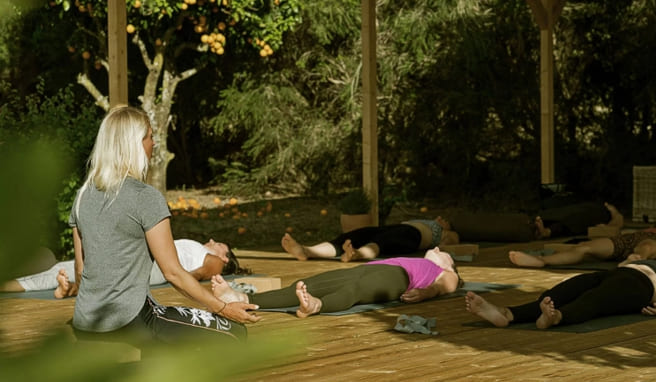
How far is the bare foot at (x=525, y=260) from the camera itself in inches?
254

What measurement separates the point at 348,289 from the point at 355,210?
3697 mm

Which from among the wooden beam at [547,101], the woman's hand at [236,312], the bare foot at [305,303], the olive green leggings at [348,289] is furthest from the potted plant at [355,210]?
the woman's hand at [236,312]

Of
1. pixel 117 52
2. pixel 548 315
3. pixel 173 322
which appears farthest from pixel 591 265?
pixel 173 322

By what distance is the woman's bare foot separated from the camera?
13.6ft

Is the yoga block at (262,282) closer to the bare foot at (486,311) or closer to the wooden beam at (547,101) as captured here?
the bare foot at (486,311)

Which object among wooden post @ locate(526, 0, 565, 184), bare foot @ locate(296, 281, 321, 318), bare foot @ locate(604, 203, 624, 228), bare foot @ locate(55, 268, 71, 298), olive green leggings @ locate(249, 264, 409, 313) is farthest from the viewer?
wooden post @ locate(526, 0, 565, 184)

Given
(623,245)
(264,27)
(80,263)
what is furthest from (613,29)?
(80,263)

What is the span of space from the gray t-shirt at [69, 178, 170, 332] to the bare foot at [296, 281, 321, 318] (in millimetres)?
1534

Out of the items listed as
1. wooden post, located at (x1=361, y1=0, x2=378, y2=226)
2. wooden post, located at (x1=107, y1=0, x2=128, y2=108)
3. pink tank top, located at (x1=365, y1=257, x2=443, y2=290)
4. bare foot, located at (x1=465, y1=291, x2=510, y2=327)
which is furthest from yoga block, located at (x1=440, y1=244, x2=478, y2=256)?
bare foot, located at (x1=465, y1=291, x2=510, y2=327)

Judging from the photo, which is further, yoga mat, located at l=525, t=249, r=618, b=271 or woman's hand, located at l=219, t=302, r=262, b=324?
yoga mat, located at l=525, t=249, r=618, b=271

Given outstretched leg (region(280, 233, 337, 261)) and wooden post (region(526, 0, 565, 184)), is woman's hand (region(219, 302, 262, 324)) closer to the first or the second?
outstretched leg (region(280, 233, 337, 261))

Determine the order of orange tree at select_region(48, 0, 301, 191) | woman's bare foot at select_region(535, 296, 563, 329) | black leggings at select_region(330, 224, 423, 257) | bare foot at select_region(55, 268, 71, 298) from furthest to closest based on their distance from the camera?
orange tree at select_region(48, 0, 301, 191)
black leggings at select_region(330, 224, 423, 257)
bare foot at select_region(55, 268, 71, 298)
woman's bare foot at select_region(535, 296, 563, 329)

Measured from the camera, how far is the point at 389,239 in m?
7.13

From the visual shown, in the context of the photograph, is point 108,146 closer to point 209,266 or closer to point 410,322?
point 410,322
